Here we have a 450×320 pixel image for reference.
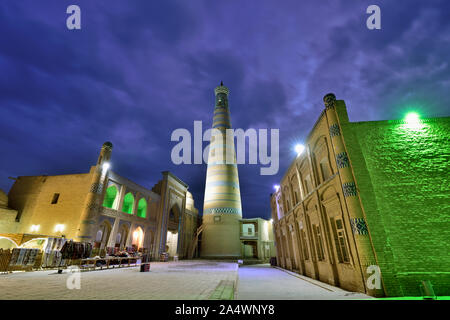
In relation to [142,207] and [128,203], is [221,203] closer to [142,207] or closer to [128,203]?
[142,207]

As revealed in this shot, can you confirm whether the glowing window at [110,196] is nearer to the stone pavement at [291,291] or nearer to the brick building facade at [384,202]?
the stone pavement at [291,291]

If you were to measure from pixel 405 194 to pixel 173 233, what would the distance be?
77.9 feet

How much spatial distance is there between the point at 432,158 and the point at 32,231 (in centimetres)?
2398

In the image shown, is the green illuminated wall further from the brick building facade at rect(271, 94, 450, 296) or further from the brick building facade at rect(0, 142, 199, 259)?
the brick building facade at rect(0, 142, 199, 259)

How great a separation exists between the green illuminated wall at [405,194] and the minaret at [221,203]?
1995 centimetres

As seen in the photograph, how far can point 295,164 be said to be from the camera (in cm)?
1192

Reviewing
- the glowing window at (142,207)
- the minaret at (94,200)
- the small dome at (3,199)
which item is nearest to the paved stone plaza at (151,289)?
the minaret at (94,200)

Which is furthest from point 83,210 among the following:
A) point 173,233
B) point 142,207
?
point 173,233

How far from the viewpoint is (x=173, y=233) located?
82.8 feet

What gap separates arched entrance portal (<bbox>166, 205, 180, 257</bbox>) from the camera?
24203mm

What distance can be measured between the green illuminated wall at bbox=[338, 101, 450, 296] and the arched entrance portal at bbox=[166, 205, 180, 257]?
21.5m

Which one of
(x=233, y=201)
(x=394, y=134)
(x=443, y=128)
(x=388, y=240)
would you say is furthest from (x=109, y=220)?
(x=443, y=128)

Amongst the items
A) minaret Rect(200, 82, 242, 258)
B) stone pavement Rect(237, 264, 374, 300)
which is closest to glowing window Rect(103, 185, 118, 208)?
minaret Rect(200, 82, 242, 258)
